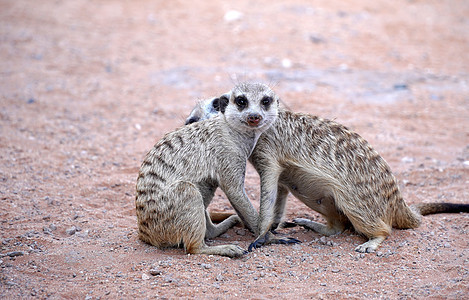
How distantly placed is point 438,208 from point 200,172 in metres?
2.10

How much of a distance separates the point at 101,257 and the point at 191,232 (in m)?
0.65

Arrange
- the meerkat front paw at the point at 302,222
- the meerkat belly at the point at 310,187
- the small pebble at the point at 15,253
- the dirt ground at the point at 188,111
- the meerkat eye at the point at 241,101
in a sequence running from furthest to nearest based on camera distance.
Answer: the meerkat front paw at the point at 302,222 → the meerkat belly at the point at 310,187 → the meerkat eye at the point at 241,101 → the small pebble at the point at 15,253 → the dirt ground at the point at 188,111

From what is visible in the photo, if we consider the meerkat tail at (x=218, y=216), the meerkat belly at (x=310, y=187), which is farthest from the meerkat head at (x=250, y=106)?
the meerkat tail at (x=218, y=216)

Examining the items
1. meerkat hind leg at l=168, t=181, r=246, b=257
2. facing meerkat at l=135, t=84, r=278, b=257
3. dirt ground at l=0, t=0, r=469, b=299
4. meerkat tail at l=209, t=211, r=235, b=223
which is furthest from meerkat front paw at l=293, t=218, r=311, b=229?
meerkat hind leg at l=168, t=181, r=246, b=257

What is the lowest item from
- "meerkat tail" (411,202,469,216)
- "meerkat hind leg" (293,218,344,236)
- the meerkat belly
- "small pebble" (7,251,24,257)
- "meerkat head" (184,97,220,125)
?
"meerkat hind leg" (293,218,344,236)

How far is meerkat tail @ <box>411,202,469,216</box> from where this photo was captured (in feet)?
14.4

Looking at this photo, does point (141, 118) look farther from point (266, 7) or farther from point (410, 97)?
point (266, 7)

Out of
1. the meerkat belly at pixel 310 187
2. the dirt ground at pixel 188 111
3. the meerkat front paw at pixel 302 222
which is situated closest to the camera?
the dirt ground at pixel 188 111

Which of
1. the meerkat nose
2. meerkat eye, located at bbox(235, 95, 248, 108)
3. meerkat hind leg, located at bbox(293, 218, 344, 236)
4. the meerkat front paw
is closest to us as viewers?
the meerkat nose

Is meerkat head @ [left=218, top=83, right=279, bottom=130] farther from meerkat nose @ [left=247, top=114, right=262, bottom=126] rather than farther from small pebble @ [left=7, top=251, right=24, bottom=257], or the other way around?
small pebble @ [left=7, top=251, right=24, bottom=257]

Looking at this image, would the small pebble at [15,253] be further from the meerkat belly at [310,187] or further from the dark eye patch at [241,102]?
the meerkat belly at [310,187]

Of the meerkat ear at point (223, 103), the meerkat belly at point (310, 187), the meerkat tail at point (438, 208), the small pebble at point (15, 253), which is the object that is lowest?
the small pebble at point (15, 253)

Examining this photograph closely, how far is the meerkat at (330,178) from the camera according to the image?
155 inches

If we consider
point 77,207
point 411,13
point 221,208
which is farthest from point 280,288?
point 411,13
